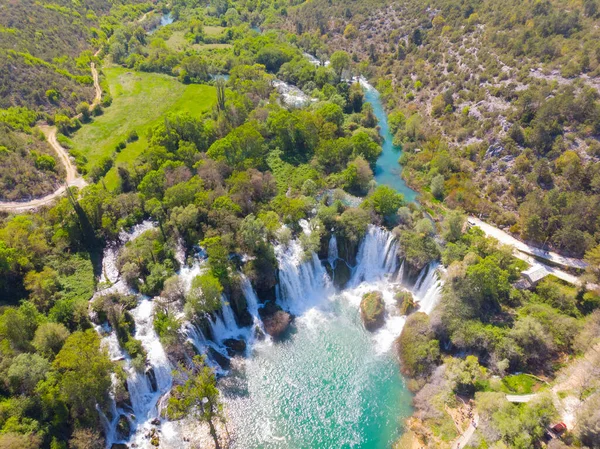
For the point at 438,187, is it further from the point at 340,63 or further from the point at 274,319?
the point at 340,63

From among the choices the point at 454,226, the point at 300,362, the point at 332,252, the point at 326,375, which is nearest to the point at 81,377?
the point at 300,362

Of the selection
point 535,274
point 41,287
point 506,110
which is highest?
point 506,110

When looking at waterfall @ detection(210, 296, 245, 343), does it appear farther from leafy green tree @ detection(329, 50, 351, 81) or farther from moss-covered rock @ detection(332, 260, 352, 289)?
leafy green tree @ detection(329, 50, 351, 81)

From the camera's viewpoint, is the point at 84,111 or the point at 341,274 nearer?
the point at 341,274

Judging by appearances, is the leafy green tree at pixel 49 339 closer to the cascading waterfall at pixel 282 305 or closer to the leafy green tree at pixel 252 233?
the cascading waterfall at pixel 282 305

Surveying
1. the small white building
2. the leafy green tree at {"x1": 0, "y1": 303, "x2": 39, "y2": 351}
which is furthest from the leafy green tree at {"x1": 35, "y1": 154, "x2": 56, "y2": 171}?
the small white building

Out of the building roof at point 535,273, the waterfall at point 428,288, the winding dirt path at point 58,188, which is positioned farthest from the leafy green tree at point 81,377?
the building roof at point 535,273
